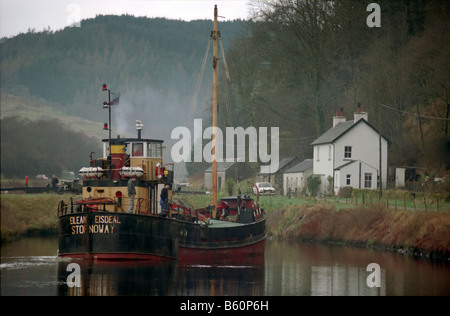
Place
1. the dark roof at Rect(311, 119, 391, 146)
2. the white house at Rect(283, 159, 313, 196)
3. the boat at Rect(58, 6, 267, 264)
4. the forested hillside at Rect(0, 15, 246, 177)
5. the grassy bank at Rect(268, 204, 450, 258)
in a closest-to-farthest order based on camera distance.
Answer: the boat at Rect(58, 6, 267, 264)
the grassy bank at Rect(268, 204, 450, 258)
the forested hillside at Rect(0, 15, 246, 177)
the dark roof at Rect(311, 119, 391, 146)
the white house at Rect(283, 159, 313, 196)

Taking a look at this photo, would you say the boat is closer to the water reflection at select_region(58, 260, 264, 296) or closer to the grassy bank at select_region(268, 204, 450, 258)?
the water reflection at select_region(58, 260, 264, 296)

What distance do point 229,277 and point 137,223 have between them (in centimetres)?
544

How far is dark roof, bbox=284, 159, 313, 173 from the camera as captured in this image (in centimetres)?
8090

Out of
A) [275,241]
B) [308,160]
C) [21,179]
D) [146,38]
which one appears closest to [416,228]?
[275,241]

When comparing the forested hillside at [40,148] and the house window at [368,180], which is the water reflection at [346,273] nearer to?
the forested hillside at [40,148]

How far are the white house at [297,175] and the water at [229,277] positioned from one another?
1385 inches

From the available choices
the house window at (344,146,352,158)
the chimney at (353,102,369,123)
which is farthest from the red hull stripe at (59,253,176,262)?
the chimney at (353,102,369,123)

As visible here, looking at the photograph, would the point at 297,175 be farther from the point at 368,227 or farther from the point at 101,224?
the point at 101,224

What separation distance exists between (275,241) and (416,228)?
528 inches

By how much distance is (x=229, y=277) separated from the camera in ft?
120

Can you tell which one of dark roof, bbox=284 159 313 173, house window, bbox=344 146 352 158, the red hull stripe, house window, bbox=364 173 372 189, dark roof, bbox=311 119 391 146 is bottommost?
the red hull stripe

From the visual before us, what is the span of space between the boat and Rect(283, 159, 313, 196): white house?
114ft

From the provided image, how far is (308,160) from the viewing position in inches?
3322

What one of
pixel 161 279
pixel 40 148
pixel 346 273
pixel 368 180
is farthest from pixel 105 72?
pixel 161 279
